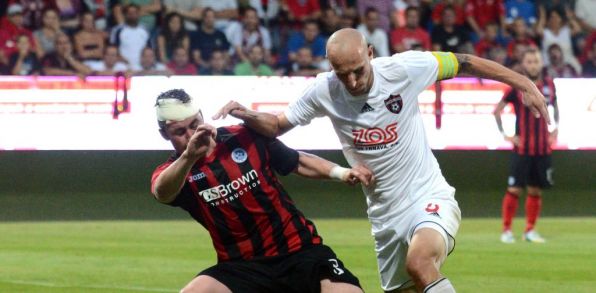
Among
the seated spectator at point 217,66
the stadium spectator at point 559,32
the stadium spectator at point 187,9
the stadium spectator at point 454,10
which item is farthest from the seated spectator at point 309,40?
the stadium spectator at point 559,32

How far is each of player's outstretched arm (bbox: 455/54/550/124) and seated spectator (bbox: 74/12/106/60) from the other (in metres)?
10.4

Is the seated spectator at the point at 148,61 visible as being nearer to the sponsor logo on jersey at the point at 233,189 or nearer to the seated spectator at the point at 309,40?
the seated spectator at the point at 309,40

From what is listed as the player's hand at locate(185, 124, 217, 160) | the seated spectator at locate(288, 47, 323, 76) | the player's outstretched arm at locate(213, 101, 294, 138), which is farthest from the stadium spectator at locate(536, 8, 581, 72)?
the player's hand at locate(185, 124, 217, 160)

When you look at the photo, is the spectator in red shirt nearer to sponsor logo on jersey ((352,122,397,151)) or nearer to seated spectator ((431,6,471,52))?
seated spectator ((431,6,471,52))

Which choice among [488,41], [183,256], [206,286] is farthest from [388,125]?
[488,41]

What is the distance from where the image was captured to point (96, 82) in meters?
15.3

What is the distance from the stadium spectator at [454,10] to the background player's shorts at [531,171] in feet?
17.1

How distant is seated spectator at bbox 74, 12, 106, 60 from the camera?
16.6 m

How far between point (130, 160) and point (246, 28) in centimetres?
289

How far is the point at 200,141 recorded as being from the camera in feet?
19.3

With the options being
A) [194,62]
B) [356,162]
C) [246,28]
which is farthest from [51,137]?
[356,162]

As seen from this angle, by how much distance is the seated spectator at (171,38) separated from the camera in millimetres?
17047

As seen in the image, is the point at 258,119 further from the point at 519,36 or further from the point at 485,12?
the point at 485,12

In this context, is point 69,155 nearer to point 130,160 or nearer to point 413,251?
point 130,160
